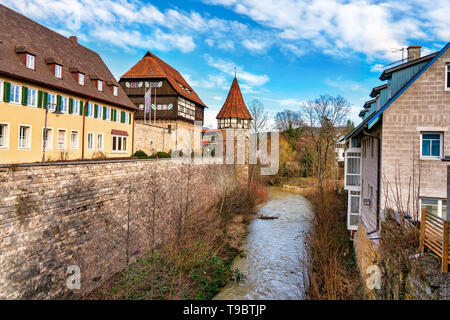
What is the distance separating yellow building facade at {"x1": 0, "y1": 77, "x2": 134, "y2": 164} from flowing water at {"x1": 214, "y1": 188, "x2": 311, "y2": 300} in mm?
9694

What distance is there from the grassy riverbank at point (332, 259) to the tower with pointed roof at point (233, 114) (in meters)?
12.7

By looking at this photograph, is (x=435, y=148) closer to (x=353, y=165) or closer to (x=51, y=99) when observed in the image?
(x=353, y=165)

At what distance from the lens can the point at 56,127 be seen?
47.4ft

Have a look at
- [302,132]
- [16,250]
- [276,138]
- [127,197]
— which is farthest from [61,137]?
[302,132]

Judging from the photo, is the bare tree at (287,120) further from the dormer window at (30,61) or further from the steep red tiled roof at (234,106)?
the dormer window at (30,61)

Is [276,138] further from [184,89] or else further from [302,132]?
[184,89]

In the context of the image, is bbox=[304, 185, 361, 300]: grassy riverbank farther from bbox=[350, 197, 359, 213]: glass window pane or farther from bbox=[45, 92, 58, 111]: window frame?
bbox=[45, 92, 58, 111]: window frame

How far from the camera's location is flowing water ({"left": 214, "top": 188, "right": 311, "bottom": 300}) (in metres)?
10.3

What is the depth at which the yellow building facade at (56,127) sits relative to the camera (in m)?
12.0

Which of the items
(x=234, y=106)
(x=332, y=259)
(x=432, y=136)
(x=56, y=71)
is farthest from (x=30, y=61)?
(x=234, y=106)

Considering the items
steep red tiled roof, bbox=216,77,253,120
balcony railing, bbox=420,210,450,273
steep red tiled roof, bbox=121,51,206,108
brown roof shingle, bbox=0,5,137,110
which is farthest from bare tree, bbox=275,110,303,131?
balcony railing, bbox=420,210,450,273

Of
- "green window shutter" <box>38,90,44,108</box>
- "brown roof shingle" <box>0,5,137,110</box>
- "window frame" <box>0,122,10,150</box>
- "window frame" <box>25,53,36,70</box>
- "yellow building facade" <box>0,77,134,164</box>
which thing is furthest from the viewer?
"green window shutter" <box>38,90,44,108</box>

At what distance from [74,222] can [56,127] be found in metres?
6.91

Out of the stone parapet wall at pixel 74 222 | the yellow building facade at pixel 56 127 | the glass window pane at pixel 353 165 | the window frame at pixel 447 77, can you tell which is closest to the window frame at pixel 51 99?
the yellow building facade at pixel 56 127
